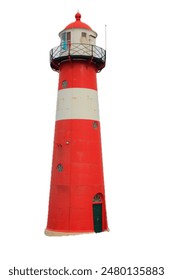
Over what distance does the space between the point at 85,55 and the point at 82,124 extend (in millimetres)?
3386

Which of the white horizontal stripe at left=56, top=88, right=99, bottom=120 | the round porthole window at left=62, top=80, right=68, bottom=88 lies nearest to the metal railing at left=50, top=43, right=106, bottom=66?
the round porthole window at left=62, top=80, right=68, bottom=88

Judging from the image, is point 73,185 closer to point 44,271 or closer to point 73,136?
point 73,136

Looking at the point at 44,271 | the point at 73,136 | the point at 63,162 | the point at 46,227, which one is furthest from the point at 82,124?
the point at 44,271

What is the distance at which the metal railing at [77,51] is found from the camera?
19250 mm

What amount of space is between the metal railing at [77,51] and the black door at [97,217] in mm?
7385

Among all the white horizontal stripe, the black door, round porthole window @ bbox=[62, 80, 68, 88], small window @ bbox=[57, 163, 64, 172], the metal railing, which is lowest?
the black door

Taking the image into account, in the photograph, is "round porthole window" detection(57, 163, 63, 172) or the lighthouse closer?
the lighthouse

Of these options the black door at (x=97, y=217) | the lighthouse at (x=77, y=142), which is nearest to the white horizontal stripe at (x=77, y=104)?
the lighthouse at (x=77, y=142)

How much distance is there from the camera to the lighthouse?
61.4 ft

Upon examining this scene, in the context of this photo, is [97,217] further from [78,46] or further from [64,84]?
[78,46]

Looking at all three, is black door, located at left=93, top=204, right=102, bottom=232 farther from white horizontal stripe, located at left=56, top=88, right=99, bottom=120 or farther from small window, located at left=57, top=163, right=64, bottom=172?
white horizontal stripe, located at left=56, top=88, right=99, bottom=120

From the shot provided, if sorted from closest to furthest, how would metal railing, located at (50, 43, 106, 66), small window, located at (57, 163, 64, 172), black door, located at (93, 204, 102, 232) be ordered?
black door, located at (93, 204, 102, 232) → small window, located at (57, 163, 64, 172) → metal railing, located at (50, 43, 106, 66)

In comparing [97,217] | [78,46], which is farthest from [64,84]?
[97,217]

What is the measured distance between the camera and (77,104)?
19219 mm
